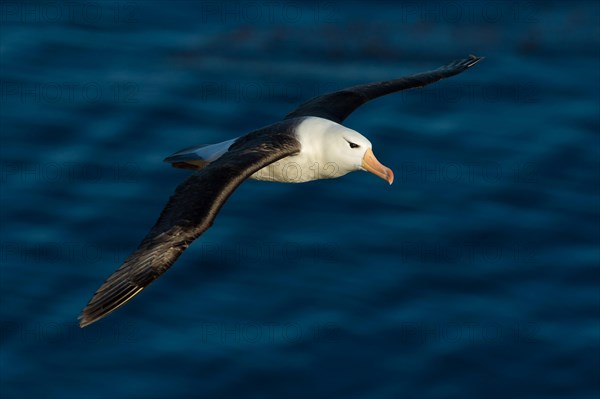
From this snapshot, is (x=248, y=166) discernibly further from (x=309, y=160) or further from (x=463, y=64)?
(x=463, y=64)

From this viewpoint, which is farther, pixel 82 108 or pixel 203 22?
pixel 203 22

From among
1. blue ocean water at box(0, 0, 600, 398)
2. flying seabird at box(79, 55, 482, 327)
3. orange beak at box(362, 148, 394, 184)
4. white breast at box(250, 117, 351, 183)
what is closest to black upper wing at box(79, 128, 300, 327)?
flying seabird at box(79, 55, 482, 327)

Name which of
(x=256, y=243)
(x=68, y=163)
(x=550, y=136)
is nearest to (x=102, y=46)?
(x=68, y=163)

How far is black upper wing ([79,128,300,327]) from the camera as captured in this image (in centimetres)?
1745

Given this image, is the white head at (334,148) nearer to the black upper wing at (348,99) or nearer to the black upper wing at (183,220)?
the black upper wing at (183,220)

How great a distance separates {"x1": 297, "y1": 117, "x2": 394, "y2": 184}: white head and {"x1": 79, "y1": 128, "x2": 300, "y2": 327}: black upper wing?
1.29ft

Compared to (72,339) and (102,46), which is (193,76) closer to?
(102,46)

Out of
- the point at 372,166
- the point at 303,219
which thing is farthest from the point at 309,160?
the point at 303,219

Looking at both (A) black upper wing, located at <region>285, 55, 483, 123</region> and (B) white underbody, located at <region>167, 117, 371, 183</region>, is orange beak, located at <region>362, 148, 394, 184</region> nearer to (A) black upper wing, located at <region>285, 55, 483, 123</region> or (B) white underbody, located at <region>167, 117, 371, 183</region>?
(B) white underbody, located at <region>167, 117, 371, 183</region>

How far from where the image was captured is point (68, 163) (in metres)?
30.3

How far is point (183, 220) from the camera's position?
18406mm

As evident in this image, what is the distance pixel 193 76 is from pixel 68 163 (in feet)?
12.4

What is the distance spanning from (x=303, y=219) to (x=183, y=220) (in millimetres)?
11175

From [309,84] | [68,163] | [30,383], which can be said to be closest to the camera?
[30,383]
